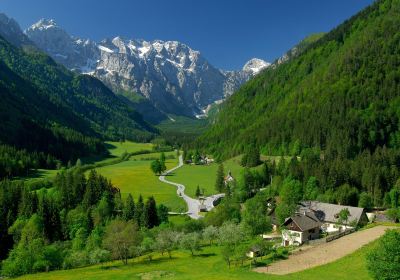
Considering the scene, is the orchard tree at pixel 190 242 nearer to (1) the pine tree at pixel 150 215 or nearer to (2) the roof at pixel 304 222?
(2) the roof at pixel 304 222

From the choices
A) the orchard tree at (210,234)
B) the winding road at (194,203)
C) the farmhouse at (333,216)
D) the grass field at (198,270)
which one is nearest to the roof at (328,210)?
the farmhouse at (333,216)

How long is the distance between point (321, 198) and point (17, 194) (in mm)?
100950

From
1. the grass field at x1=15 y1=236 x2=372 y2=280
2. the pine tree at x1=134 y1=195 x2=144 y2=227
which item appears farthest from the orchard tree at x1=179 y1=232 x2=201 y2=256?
the pine tree at x1=134 y1=195 x2=144 y2=227

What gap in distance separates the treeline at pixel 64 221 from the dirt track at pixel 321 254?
39.5 m

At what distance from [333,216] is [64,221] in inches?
3095

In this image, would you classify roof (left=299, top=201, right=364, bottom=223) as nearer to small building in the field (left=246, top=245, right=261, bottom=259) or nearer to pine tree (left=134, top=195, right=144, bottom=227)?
small building in the field (left=246, top=245, right=261, bottom=259)

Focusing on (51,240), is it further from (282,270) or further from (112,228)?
(282,270)

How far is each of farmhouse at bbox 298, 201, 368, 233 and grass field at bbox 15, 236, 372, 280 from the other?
32.4 m

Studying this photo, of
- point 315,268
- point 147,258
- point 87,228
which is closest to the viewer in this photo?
point 315,268

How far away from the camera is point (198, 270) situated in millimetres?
70125

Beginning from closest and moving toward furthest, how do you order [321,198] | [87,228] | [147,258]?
[147,258] → [87,228] → [321,198]

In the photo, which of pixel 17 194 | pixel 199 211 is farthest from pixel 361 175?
pixel 17 194

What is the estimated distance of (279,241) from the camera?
314 feet

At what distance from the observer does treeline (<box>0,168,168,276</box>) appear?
8806 centimetres
